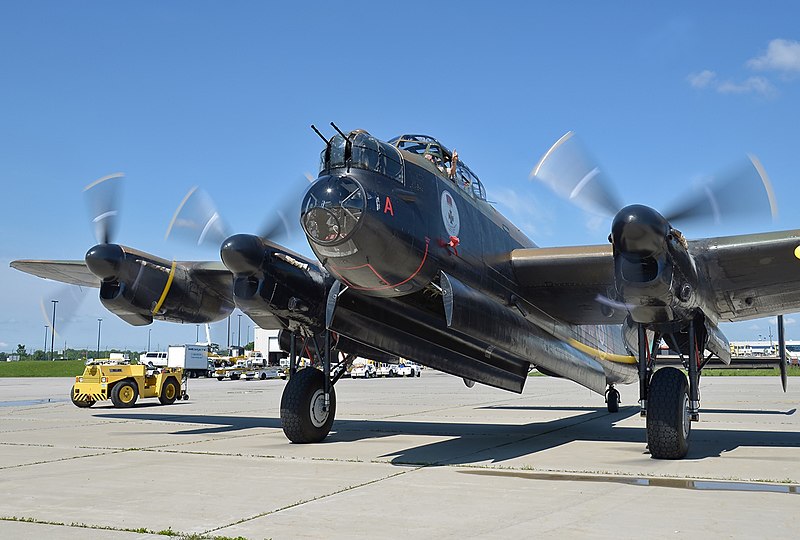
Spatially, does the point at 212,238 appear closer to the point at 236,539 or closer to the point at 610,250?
the point at 610,250

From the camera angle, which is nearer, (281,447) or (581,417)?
(281,447)

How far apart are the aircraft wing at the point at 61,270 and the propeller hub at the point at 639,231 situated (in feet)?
37.1

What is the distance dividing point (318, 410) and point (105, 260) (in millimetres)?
5274

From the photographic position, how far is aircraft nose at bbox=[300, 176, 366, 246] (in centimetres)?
889

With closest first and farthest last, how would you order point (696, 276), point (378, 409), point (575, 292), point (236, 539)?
point (236, 539) → point (696, 276) → point (575, 292) → point (378, 409)

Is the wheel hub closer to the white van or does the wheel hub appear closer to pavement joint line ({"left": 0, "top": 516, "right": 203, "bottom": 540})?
pavement joint line ({"left": 0, "top": 516, "right": 203, "bottom": 540})

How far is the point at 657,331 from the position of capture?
36.7 ft

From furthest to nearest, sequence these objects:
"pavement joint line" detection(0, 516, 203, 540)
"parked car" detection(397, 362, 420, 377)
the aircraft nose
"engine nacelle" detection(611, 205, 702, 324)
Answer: "parked car" detection(397, 362, 420, 377) < "engine nacelle" detection(611, 205, 702, 324) < the aircraft nose < "pavement joint line" detection(0, 516, 203, 540)

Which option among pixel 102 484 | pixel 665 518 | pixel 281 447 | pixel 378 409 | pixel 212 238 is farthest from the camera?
pixel 378 409

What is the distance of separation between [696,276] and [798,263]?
5.35 feet

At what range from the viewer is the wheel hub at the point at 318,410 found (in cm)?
1255

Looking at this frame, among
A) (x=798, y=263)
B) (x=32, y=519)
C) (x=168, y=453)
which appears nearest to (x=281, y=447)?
(x=168, y=453)

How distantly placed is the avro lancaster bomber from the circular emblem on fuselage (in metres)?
0.04

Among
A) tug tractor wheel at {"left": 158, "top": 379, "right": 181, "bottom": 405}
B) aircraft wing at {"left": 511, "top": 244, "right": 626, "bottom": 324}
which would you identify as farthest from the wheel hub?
Result: tug tractor wheel at {"left": 158, "top": 379, "right": 181, "bottom": 405}
